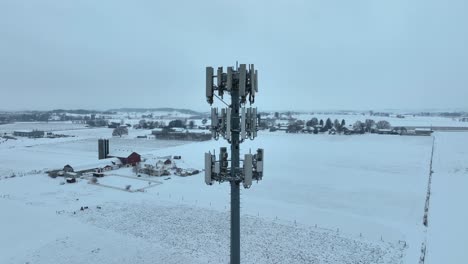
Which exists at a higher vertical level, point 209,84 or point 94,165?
point 209,84

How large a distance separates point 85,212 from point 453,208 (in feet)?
76.9

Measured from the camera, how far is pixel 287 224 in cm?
1736

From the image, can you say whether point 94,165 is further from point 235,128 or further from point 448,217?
point 235,128

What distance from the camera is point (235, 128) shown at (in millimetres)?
4574

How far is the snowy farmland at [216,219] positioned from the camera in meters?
13.6

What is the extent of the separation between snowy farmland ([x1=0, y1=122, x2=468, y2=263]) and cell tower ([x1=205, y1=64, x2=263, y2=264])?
367 inches

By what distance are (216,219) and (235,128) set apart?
47.7ft

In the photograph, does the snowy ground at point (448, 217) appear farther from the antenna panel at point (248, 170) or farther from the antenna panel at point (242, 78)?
the antenna panel at point (242, 78)

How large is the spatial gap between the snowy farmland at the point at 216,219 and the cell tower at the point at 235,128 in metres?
Answer: 9.33

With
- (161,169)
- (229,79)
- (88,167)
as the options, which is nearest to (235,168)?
(229,79)

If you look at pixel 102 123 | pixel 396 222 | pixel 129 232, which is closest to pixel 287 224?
pixel 396 222

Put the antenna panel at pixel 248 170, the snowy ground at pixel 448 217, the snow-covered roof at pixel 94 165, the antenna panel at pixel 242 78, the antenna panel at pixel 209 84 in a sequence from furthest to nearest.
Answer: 1. the snow-covered roof at pixel 94 165
2. the snowy ground at pixel 448 217
3. the antenna panel at pixel 209 84
4. the antenna panel at pixel 248 170
5. the antenna panel at pixel 242 78

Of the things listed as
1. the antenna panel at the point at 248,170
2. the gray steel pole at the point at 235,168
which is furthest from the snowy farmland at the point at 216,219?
the antenna panel at the point at 248,170

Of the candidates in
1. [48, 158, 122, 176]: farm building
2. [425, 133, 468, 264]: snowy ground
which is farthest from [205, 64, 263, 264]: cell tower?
[48, 158, 122, 176]: farm building
